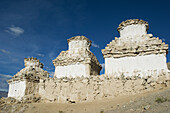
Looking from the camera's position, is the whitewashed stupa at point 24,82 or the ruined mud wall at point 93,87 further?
the whitewashed stupa at point 24,82

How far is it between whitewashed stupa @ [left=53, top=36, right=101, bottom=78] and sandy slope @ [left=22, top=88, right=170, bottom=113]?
3.84 m

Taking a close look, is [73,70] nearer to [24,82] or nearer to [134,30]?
[24,82]

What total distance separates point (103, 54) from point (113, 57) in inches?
34.9

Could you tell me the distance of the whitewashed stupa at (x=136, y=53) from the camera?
12.5m

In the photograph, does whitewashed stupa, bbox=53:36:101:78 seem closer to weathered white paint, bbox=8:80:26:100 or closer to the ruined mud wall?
the ruined mud wall

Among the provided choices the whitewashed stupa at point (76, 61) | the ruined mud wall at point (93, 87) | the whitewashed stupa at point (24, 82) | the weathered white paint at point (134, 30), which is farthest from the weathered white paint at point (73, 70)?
the weathered white paint at point (134, 30)

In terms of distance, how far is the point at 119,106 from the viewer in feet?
30.4

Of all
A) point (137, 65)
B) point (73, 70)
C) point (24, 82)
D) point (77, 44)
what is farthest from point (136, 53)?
point (24, 82)

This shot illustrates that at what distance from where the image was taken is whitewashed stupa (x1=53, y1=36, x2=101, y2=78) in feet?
49.9

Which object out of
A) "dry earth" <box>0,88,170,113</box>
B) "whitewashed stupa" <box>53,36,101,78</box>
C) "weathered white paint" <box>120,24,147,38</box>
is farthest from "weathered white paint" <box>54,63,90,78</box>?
"weathered white paint" <box>120,24,147,38</box>

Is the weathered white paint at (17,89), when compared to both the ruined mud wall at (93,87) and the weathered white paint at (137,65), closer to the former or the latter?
the ruined mud wall at (93,87)

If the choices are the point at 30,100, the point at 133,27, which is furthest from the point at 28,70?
the point at 133,27

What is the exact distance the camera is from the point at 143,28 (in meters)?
14.2

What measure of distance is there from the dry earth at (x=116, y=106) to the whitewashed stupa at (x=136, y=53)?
2450 millimetres
